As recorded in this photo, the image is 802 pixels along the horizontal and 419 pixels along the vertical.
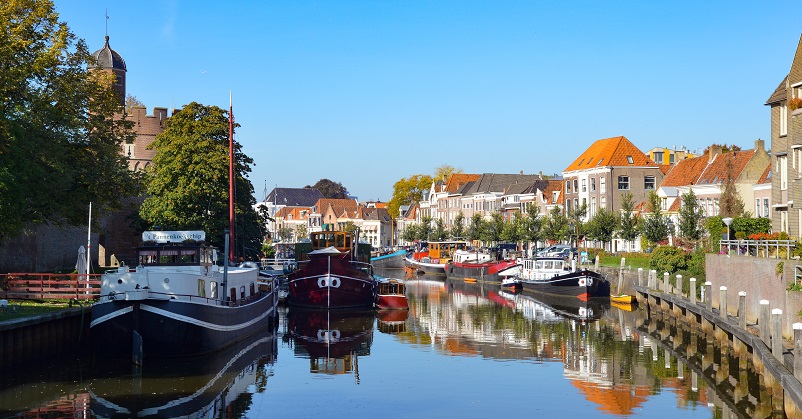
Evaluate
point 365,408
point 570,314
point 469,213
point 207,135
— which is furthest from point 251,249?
point 469,213

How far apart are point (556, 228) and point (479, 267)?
8686 millimetres

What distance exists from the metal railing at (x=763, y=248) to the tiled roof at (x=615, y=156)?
45.4 m

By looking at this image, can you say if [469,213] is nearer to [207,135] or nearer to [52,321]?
[207,135]

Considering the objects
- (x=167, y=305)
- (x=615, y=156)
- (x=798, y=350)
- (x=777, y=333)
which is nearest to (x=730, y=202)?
(x=615, y=156)

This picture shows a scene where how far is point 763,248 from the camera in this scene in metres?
32.4

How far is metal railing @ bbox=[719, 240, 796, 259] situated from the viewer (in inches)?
1155

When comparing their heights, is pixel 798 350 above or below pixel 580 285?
above

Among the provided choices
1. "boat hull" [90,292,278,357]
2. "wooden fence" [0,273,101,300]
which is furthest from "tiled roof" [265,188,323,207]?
"boat hull" [90,292,278,357]

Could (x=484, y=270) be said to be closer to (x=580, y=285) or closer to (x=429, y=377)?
(x=580, y=285)

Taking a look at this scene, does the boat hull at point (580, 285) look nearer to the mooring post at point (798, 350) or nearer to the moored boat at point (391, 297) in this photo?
the moored boat at point (391, 297)

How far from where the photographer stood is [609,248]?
78250 mm

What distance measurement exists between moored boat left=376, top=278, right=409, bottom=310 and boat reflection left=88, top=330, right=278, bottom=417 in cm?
1749

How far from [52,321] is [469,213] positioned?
100238mm

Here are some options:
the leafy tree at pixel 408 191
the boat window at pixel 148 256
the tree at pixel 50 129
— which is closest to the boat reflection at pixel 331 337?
the boat window at pixel 148 256
